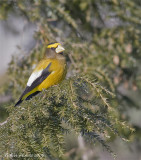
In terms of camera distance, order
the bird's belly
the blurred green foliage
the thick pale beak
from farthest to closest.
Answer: the thick pale beak < the bird's belly < the blurred green foliage

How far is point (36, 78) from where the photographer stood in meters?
3.99

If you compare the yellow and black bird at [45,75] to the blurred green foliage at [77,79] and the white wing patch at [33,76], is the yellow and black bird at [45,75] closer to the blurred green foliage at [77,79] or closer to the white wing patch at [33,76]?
the white wing patch at [33,76]

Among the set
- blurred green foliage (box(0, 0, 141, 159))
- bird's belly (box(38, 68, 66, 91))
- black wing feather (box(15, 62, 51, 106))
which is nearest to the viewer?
blurred green foliage (box(0, 0, 141, 159))

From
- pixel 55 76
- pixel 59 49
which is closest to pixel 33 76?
pixel 55 76

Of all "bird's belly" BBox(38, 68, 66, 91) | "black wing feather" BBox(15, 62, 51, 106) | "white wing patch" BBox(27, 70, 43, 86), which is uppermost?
"white wing patch" BBox(27, 70, 43, 86)

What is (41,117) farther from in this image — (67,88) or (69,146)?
(69,146)

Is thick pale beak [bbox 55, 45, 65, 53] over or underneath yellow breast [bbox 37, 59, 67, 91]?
over

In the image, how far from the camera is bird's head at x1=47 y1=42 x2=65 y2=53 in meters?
4.48

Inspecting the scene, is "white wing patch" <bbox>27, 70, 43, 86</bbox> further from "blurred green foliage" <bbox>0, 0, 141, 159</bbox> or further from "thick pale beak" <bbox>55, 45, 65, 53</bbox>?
"thick pale beak" <bbox>55, 45, 65, 53</bbox>

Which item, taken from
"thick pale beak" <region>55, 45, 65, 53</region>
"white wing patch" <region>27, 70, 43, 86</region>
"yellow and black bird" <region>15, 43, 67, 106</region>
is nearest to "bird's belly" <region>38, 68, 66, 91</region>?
"yellow and black bird" <region>15, 43, 67, 106</region>

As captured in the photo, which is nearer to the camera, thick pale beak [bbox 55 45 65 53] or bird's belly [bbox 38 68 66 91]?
bird's belly [bbox 38 68 66 91]

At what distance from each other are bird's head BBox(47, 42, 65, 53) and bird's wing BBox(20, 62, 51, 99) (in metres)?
0.45

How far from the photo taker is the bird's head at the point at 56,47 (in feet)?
14.7

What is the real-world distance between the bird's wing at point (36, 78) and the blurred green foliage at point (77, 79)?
21 centimetres
